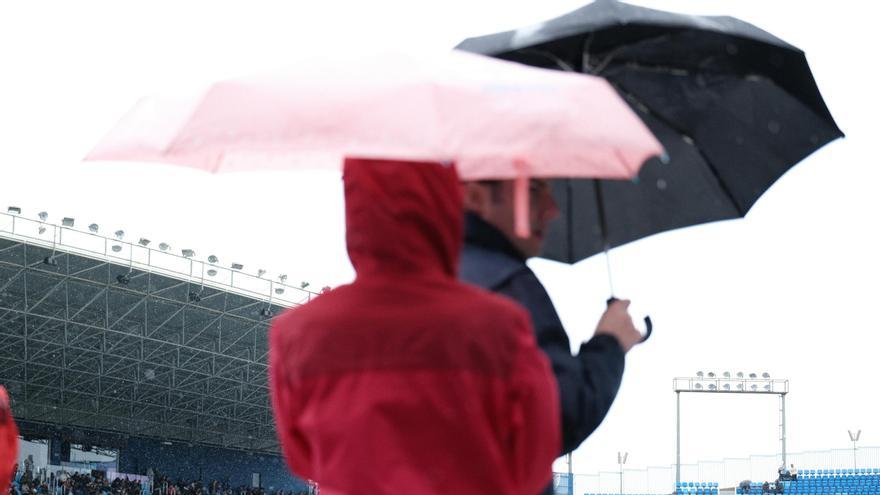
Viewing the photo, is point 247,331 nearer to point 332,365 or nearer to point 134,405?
point 134,405

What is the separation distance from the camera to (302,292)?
36.4 meters

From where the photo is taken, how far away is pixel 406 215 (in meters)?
2.12

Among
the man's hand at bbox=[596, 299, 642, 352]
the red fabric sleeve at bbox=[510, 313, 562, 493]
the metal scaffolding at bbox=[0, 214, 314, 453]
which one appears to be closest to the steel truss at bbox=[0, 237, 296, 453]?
the metal scaffolding at bbox=[0, 214, 314, 453]

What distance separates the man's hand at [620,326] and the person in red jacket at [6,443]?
11.5ft

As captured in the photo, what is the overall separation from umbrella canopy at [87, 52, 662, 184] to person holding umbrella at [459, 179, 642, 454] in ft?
0.50

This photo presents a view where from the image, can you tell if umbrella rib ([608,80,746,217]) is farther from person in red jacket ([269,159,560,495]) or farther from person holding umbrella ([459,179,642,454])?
person in red jacket ([269,159,560,495])

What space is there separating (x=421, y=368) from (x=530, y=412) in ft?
0.62

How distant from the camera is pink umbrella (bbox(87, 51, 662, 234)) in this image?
6.70ft

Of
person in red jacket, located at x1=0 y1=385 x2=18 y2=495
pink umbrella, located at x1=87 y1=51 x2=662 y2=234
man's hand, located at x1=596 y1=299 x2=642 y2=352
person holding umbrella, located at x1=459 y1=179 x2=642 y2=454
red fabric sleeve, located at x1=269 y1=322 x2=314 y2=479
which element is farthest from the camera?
person in red jacket, located at x1=0 y1=385 x2=18 y2=495

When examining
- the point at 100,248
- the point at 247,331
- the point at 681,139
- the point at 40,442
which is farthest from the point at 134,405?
the point at 681,139

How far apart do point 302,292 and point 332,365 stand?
113 feet

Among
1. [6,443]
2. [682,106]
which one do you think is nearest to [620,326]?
[682,106]

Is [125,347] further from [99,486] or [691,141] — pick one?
[691,141]

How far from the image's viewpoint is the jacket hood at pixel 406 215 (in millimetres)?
2119
